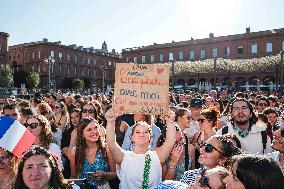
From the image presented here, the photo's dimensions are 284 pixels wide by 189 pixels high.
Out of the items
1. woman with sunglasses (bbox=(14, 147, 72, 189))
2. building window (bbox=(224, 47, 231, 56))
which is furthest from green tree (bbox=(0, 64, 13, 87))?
woman with sunglasses (bbox=(14, 147, 72, 189))

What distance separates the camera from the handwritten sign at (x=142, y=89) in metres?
4.95

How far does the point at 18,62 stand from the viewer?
8081 centimetres

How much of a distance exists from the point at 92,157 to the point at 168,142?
3.41 feet

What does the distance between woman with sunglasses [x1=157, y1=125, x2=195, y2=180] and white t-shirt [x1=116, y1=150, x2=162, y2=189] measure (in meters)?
0.27

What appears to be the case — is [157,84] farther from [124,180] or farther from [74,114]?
[74,114]

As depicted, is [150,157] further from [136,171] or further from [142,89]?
[142,89]

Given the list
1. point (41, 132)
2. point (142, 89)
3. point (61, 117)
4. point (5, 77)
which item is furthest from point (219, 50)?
point (41, 132)

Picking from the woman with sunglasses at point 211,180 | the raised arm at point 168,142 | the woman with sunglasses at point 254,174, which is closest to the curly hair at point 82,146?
the raised arm at point 168,142

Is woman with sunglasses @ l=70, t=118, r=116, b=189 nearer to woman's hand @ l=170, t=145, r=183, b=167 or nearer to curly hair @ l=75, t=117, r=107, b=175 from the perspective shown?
curly hair @ l=75, t=117, r=107, b=175

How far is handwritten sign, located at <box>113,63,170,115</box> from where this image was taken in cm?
495

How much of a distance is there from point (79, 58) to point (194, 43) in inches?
1123

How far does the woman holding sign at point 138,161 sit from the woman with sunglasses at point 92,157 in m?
0.24

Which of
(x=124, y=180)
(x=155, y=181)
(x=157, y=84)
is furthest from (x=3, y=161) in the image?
(x=157, y=84)

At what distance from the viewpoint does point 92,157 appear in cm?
503
